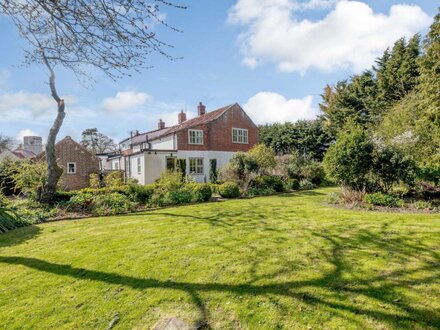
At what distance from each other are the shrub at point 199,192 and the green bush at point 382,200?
7.18 m

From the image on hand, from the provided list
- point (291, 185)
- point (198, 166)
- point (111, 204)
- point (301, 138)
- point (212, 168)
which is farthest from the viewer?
point (301, 138)

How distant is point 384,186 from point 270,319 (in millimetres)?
9719

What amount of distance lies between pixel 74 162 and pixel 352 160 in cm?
2225

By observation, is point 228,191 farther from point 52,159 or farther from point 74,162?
point 74,162

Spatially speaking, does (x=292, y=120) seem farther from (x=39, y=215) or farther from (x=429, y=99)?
(x=39, y=215)

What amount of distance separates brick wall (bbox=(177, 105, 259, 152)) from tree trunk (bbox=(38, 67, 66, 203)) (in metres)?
11.5

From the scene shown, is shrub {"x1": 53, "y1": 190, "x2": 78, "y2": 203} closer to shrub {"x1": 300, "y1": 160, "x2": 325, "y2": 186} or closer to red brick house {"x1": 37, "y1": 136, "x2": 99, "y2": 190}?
red brick house {"x1": 37, "y1": 136, "x2": 99, "y2": 190}

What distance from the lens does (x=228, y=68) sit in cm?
1223

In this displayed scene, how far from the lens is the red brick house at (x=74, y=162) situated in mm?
22547

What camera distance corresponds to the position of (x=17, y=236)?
7.46m

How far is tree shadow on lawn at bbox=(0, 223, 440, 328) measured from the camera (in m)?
2.96

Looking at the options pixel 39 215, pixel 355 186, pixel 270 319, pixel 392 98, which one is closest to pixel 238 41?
pixel 355 186

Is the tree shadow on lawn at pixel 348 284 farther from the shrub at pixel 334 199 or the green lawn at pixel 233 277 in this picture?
the shrub at pixel 334 199

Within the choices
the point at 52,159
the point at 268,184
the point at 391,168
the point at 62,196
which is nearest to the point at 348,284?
the point at 391,168
